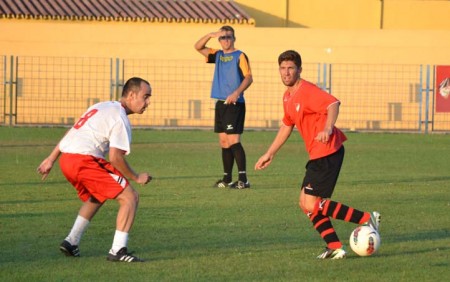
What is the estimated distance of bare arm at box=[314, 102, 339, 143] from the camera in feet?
29.5

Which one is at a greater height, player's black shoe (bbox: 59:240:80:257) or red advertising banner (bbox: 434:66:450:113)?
red advertising banner (bbox: 434:66:450:113)

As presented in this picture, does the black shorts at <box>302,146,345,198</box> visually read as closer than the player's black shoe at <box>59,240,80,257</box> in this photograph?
No

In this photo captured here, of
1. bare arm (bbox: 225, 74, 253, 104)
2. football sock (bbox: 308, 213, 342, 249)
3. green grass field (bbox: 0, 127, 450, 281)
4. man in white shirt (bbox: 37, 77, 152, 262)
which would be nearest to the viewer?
green grass field (bbox: 0, 127, 450, 281)

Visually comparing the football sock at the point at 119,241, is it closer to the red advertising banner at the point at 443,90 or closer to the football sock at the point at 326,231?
the football sock at the point at 326,231

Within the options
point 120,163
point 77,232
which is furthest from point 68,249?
point 120,163

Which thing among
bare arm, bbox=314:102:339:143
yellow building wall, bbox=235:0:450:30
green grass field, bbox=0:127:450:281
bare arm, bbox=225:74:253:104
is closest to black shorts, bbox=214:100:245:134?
bare arm, bbox=225:74:253:104

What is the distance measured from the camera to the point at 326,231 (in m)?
9.31

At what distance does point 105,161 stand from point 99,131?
9.9 inches

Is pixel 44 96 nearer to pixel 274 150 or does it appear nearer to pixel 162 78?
pixel 162 78

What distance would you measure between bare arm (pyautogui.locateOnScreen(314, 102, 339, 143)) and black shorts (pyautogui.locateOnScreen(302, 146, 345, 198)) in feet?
1.09

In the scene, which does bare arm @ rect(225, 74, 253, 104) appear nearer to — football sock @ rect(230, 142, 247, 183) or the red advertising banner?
football sock @ rect(230, 142, 247, 183)

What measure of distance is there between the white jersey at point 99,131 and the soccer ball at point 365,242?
2.06 m

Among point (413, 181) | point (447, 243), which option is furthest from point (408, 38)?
point (447, 243)

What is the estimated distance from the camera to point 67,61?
30.1 m
